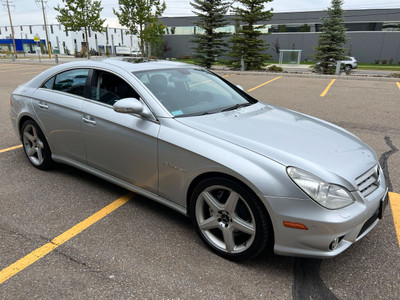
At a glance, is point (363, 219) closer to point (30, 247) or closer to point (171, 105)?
point (171, 105)

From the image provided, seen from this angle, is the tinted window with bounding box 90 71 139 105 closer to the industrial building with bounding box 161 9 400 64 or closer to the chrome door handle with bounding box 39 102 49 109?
the chrome door handle with bounding box 39 102 49 109

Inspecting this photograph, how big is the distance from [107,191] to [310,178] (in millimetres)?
2400

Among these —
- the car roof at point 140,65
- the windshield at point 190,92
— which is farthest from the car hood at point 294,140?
the car roof at point 140,65

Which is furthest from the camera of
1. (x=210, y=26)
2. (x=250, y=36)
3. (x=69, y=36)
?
Answer: (x=69, y=36)

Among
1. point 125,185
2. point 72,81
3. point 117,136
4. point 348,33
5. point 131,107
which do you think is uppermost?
point 348,33

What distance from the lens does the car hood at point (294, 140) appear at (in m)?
2.26

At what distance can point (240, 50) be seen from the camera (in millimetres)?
22141

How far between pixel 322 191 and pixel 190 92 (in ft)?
5.79

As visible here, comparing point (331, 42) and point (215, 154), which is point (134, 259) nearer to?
point (215, 154)

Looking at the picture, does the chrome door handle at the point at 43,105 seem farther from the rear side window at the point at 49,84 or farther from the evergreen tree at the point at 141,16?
the evergreen tree at the point at 141,16

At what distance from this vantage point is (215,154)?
7.83 feet

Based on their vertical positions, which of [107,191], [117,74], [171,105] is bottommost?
[107,191]

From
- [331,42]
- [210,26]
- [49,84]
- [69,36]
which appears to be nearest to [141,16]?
[210,26]

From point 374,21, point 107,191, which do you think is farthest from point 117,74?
point 374,21
